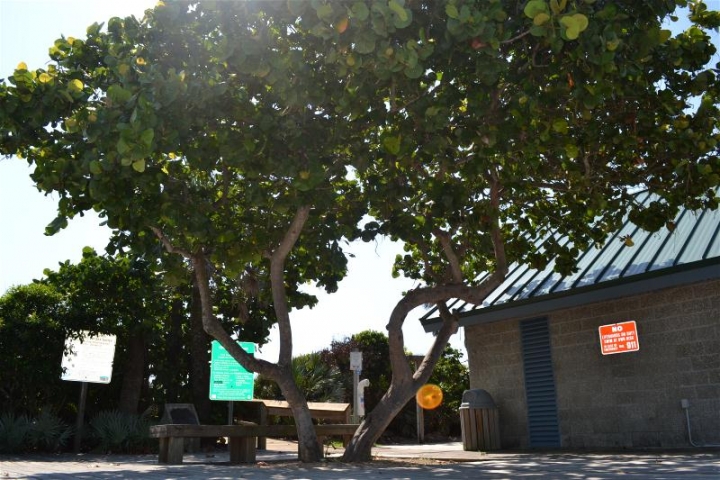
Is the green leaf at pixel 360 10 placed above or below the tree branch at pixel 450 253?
above

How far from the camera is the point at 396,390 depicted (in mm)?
10914

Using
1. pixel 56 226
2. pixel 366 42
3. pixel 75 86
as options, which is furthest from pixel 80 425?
pixel 366 42

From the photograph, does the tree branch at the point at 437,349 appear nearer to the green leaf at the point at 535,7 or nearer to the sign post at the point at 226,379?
the sign post at the point at 226,379

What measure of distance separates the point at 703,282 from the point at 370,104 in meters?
6.69

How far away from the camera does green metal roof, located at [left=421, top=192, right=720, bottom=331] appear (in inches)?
436

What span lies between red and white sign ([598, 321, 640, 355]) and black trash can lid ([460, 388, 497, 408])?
2.89 meters

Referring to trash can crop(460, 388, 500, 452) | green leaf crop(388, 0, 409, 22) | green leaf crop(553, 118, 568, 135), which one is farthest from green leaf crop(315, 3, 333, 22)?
trash can crop(460, 388, 500, 452)

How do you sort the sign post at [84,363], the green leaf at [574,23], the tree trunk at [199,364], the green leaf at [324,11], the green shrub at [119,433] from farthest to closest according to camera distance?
1. the tree trunk at [199,364]
2. the sign post at [84,363]
3. the green shrub at [119,433]
4. the green leaf at [324,11]
5. the green leaf at [574,23]

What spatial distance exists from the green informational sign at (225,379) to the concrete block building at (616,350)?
206 inches

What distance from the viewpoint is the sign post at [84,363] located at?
1544cm

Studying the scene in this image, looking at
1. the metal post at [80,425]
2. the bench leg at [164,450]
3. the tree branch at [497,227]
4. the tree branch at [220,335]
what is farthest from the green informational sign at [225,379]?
the tree branch at [497,227]

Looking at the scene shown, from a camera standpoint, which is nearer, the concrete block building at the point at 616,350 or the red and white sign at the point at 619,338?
the concrete block building at the point at 616,350

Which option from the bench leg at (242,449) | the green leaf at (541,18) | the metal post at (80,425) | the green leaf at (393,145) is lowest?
the bench leg at (242,449)

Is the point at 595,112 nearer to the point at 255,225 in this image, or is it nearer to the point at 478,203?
the point at 478,203
